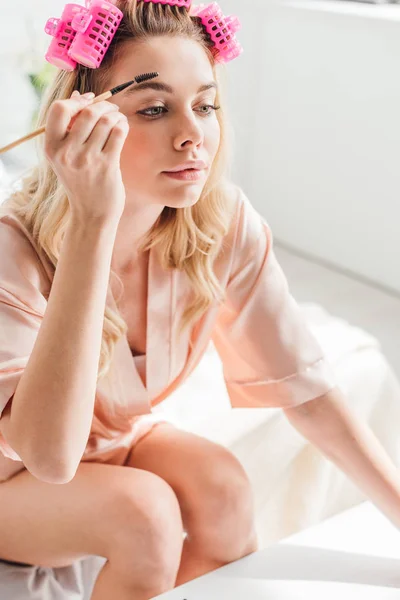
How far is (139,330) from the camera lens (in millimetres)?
1215

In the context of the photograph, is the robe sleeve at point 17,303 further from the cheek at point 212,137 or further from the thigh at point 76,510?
the cheek at point 212,137

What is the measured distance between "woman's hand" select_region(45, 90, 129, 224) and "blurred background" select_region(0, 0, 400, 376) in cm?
150

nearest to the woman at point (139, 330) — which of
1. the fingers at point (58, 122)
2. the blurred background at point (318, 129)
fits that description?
the fingers at point (58, 122)

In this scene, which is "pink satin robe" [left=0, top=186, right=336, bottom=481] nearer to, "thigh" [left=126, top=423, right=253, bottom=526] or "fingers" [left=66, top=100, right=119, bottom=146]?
"thigh" [left=126, top=423, right=253, bottom=526]

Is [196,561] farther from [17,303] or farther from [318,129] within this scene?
[318,129]

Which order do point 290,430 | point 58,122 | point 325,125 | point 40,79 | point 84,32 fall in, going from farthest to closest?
point 325,125, point 40,79, point 290,430, point 84,32, point 58,122

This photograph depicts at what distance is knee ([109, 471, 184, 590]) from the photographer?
40.0 inches

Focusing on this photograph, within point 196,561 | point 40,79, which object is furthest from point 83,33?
point 40,79

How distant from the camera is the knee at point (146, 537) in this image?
102 cm

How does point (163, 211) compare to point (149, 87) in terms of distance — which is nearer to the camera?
point (149, 87)

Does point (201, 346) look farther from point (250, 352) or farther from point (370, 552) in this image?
point (370, 552)

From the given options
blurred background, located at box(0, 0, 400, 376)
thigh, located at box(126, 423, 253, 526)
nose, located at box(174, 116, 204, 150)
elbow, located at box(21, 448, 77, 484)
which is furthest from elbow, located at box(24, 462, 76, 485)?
blurred background, located at box(0, 0, 400, 376)

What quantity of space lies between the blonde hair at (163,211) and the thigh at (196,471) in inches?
6.6

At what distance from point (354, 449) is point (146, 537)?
0.34 metres
